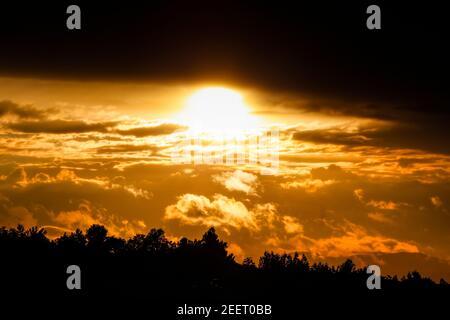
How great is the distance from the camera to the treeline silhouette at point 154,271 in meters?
129

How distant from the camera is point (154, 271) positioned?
5842 inches

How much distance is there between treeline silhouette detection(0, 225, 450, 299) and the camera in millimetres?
129000
